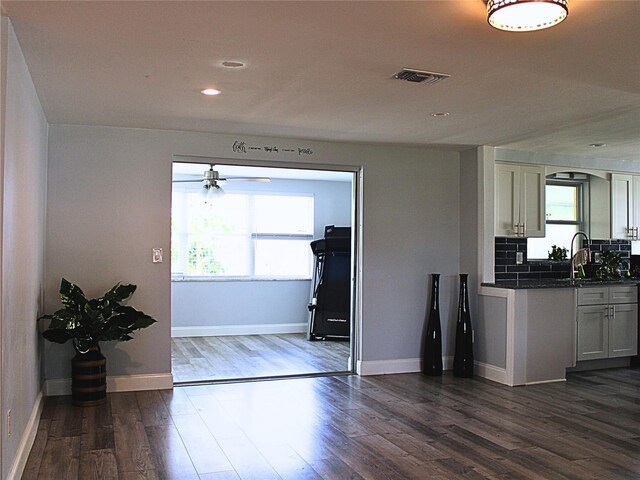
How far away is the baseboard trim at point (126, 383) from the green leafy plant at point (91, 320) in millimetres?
414

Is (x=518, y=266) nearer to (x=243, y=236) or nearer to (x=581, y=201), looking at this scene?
(x=581, y=201)

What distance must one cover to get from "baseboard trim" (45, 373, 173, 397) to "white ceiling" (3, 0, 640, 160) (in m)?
2.07

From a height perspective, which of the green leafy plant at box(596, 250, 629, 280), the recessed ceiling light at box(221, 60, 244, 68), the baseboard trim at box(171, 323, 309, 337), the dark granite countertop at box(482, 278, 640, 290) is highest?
the recessed ceiling light at box(221, 60, 244, 68)

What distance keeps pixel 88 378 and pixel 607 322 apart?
4.88 metres

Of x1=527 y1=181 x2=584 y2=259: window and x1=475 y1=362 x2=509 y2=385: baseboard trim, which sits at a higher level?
x1=527 y1=181 x2=584 y2=259: window

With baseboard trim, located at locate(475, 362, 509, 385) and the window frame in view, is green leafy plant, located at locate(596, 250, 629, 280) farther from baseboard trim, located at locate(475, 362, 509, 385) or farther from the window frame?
baseboard trim, located at locate(475, 362, 509, 385)

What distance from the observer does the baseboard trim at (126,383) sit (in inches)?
192

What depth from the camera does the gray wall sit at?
8.38 metres

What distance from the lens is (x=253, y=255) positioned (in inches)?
346

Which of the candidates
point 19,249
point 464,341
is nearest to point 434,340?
point 464,341

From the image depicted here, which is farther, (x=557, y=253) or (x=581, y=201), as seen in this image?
(x=581, y=201)

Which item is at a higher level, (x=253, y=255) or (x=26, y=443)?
(x=253, y=255)

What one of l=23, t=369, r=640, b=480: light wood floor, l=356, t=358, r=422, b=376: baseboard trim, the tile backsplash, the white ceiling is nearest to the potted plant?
l=23, t=369, r=640, b=480: light wood floor

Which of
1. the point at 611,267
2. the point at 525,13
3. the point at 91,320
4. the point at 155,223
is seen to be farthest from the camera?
the point at 611,267
